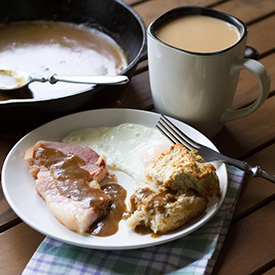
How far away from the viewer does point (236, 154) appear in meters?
1.19

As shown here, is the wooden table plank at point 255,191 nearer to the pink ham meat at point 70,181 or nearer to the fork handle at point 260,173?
the fork handle at point 260,173

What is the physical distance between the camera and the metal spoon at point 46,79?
1164 millimetres

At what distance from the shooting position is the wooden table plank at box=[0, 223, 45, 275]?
0.93 metres

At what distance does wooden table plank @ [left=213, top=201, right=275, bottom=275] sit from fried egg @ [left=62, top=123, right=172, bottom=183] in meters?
0.25

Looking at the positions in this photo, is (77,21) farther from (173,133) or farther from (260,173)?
(260,173)

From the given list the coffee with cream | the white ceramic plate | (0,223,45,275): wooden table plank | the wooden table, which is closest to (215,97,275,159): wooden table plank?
the wooden table

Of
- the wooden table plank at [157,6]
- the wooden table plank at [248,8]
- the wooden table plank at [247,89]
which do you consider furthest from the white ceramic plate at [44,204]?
the wooden table plank at [248,8]

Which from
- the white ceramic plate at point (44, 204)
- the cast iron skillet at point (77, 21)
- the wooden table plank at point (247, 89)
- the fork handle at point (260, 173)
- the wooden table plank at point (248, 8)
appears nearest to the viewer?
the white ceramic plate at point (44, 204)

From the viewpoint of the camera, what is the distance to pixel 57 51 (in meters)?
1.51

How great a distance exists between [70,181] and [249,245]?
0.40 m

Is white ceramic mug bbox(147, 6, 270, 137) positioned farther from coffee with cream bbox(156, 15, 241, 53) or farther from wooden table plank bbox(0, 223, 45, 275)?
wooden table plank bbox(0, 223, 45, 275)

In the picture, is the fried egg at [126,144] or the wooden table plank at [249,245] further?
the fried egg at [126,144]

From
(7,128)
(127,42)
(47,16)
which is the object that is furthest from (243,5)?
(7,128)

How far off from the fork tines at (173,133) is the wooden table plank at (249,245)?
0.68 feet
